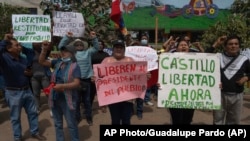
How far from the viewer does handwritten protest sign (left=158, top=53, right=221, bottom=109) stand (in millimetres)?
4734

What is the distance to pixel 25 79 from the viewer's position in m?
5.49

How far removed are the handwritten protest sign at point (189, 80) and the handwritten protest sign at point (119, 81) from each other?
327 mm

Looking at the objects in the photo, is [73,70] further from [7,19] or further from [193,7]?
[193,7]

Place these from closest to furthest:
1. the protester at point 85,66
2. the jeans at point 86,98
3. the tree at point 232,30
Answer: the protester at point 85,66
the jeans at point 86,98
the tree at point 232,30

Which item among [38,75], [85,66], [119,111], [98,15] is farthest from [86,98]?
[98,15]

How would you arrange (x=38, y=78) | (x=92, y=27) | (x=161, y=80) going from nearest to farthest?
(x=161, y=80) → (x=38, y=78) → (x=92, y=27)

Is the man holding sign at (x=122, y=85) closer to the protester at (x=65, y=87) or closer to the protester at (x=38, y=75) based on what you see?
the protester at (x=65, y=87)

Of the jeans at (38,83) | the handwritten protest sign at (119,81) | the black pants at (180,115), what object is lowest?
the black pants at (180,115)

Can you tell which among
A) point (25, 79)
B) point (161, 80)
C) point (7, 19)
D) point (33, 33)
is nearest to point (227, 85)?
point (161, 80)

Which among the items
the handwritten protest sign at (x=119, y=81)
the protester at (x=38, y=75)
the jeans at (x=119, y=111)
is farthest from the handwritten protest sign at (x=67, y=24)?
the jeans at (x=119, y=111)

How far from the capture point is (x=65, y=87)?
4715 mm

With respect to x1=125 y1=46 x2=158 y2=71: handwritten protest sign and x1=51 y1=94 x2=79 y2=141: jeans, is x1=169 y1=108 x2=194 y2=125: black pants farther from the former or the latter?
x1=125 y1=46 x2=158 y2=71: handwritten protest sign

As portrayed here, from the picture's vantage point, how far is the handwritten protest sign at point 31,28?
20.7ft

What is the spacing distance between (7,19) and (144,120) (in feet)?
31.9
